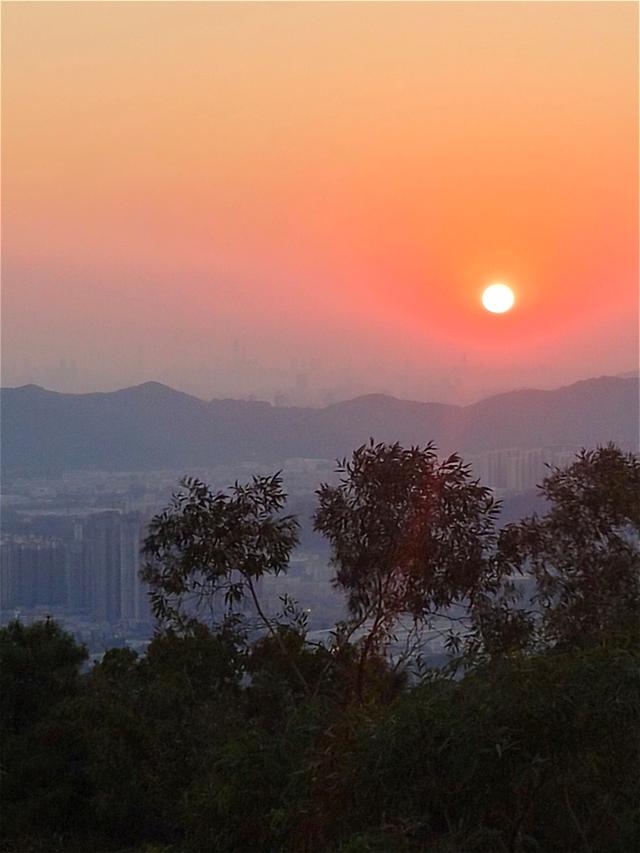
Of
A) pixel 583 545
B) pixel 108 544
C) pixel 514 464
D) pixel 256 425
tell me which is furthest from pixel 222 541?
pixel 256 425

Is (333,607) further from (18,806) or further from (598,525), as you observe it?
(18,806)

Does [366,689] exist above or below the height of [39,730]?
above

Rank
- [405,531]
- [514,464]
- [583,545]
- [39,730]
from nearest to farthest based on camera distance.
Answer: [405,531]
[583,545]
[39,730]
[514,464]

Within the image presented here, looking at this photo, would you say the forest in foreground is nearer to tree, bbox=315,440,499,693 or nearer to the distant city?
tree, bbox=315,440,499,693

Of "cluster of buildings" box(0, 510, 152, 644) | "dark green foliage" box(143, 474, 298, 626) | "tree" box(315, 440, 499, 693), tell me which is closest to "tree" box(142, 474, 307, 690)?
"dark green foliage" box(143, 474, 298, 626)

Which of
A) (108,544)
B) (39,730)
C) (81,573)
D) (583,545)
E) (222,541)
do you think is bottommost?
(39,730)

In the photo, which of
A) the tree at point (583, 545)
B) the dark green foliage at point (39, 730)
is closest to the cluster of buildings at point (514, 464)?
the tree at point (583, 545)

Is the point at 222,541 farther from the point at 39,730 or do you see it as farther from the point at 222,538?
the point at 39,730

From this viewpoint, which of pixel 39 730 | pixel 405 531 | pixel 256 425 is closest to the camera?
pixel 405 531
